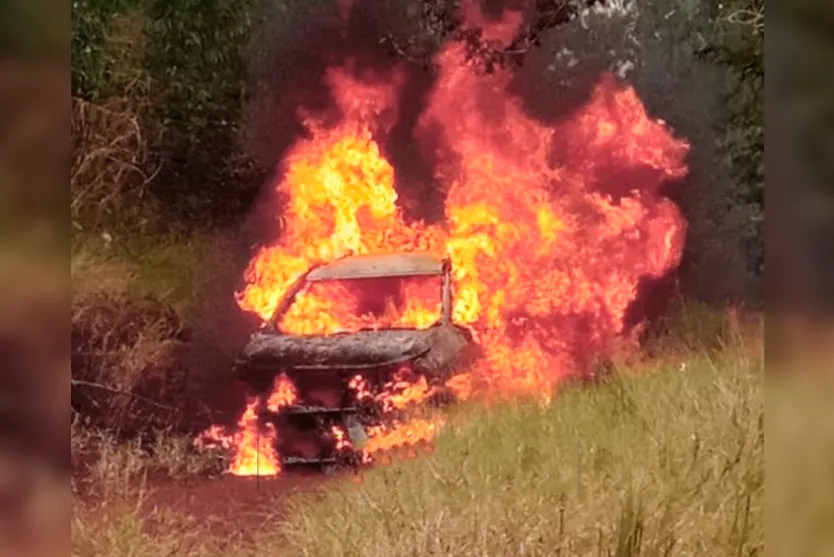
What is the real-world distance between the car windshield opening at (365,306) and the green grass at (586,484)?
0.20m

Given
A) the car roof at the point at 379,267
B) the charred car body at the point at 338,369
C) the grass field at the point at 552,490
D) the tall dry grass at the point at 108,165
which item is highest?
the tall dry grass at the point at 108,165

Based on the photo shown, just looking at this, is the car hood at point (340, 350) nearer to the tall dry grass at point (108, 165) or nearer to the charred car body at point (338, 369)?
the charred car body at point (338, 369)

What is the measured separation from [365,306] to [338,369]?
117 mm

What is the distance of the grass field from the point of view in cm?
155

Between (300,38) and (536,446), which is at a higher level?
(300,38)

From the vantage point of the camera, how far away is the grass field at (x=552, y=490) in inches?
61.1

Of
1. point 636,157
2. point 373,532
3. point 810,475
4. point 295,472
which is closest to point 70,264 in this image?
point 295,472

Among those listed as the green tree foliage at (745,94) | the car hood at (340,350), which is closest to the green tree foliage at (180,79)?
the car hood at (340,350)

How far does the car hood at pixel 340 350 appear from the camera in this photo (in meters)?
1.57

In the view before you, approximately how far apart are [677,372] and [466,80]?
62 centimetres

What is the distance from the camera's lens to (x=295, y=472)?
1.58 metres

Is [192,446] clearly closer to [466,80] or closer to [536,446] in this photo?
[536,446]

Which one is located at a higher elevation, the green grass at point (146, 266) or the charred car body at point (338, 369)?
the green grass at point (146, 266)

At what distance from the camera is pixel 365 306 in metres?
1.59
